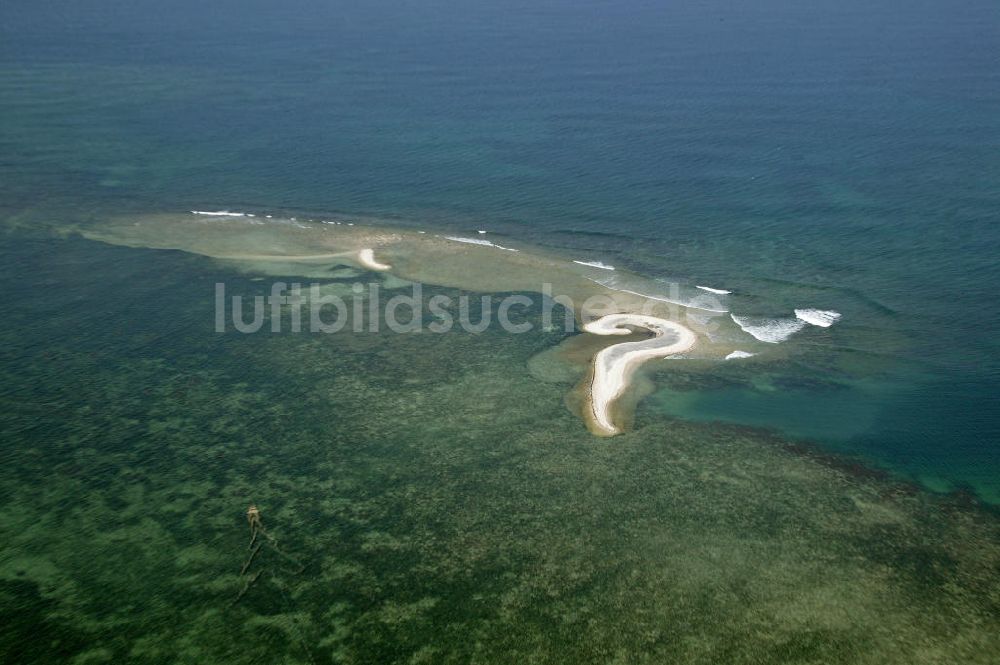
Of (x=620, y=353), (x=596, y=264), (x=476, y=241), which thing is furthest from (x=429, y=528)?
(x=476, y=241)

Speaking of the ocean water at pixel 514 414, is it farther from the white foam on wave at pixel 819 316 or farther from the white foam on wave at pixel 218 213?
the white foam on wave at pixel 218 213

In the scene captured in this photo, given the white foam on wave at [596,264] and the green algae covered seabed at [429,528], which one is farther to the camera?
the white foam on wave at [596,264]

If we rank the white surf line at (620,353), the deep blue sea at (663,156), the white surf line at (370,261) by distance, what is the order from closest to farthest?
the white surf line at (620,353) → the deep blue sea at (663,156) → the white surf line at (370,261)

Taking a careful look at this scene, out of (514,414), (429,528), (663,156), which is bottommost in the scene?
(429,528)

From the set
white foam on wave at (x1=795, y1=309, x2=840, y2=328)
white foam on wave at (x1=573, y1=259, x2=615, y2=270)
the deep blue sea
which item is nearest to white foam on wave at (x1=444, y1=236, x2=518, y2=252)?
the deep blue sea

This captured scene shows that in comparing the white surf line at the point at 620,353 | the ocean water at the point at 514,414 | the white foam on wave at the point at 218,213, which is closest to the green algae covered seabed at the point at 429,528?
the ocean water at the point at 514,414

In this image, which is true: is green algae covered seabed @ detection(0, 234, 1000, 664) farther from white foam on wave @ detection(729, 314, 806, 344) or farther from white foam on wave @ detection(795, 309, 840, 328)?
white foam on wave @ detection(795, 309, 840, 328)

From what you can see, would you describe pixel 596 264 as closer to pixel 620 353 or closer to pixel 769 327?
pixel 769 327
